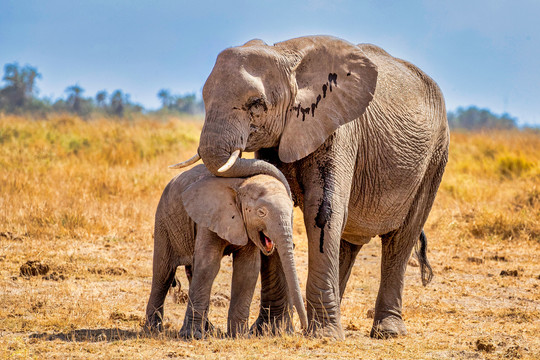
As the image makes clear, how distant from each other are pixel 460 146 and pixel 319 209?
1502 centimetres

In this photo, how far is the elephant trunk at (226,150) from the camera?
5363 millimetres

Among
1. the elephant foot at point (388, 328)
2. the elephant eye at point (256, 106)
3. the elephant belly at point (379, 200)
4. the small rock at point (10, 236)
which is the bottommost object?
the elephant foot at point (388, 328)

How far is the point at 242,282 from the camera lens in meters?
5.84

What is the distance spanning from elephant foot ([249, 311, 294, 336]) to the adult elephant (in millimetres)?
16

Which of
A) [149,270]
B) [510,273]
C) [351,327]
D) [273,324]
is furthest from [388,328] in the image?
[510,273]

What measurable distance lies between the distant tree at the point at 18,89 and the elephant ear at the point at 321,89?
115 feet

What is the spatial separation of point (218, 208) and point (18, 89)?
125 feet

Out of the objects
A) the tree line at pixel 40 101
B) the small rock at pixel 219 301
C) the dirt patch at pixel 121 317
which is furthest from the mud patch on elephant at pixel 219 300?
the tree line at pixel 40 101

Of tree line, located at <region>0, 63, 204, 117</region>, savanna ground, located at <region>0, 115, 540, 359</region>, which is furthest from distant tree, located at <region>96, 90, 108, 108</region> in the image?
savanna ground, located at <region>0, 115, 540, 359</region>

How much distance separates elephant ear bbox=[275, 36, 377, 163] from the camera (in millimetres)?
5738

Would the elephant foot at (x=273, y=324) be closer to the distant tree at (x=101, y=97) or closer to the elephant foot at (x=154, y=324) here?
the elephant foot at (x=154, y=324)

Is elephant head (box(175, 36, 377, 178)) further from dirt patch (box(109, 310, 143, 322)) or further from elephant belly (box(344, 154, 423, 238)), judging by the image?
dirt patch (box(109, 310, 143, 322))

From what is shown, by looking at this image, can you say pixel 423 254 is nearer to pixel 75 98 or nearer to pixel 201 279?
pixel 201 279

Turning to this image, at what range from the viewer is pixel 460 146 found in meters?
20.0
